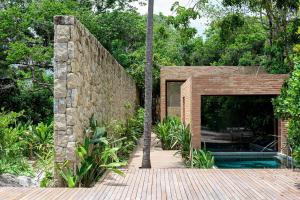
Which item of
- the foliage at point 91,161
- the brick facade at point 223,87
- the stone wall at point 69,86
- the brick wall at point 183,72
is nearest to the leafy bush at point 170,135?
the brick facade at point 223,87

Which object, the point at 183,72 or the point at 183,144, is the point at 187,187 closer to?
the point at 183,144

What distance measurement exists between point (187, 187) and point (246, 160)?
9860 millimetres

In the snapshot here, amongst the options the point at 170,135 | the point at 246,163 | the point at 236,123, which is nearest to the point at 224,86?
the point at 246,163

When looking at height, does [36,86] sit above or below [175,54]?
below

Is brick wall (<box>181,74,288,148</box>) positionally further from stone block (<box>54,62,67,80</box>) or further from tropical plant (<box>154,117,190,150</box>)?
stone block (<box>54,62,67,80</box>)

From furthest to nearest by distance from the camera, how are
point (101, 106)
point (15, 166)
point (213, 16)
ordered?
point (213, 16), point (101, 106), point (15, 166)

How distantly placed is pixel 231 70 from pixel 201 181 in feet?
51.5

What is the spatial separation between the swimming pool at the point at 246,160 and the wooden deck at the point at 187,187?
6241 millimetres

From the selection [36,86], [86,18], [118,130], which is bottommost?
[118,130]

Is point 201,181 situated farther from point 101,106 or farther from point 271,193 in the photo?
point 101,106

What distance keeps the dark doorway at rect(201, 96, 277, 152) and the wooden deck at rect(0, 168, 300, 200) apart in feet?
33.7

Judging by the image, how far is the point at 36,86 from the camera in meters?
20.4

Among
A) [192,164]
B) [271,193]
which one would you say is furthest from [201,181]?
[192,164]

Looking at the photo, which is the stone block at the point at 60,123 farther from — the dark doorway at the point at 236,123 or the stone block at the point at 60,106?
the dark doorway at the point at 236,123
